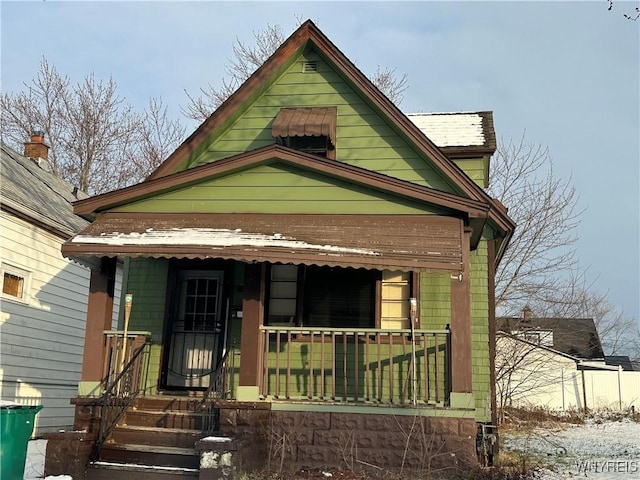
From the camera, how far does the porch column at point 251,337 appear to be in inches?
305

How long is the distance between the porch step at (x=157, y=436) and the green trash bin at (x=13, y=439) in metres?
1.21

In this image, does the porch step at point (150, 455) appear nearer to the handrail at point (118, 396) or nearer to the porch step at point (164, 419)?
the handrail at point (118, 396)

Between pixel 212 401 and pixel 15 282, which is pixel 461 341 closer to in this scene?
pixel 212 401

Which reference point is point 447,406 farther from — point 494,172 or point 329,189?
point 494,172

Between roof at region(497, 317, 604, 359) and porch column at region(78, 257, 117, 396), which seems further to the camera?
roof at region(497, 317, 604, 359)

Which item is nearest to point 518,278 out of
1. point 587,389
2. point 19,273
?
point 587,389

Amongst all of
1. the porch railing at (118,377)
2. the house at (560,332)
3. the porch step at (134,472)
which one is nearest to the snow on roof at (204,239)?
the porch railing at (118,377)

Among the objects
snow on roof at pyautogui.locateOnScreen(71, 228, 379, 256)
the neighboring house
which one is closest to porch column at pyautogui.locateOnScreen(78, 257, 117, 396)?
snow on roof at pyautogui.locateOnScreen(71, 228, 379, 256)

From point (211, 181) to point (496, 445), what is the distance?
5.74 metres

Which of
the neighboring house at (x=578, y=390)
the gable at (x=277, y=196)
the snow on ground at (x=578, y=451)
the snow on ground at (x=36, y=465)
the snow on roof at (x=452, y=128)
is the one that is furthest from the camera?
the neighboring house at (x=578, y=390)

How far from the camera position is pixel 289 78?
1125 centimetres

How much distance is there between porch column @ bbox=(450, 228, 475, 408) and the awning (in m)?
0.44

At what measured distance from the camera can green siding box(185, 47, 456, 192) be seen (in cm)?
1038

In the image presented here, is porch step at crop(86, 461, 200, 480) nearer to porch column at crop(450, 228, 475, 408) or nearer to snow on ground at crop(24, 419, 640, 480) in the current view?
snow on ground at crop(24, 419, 640, 480)
